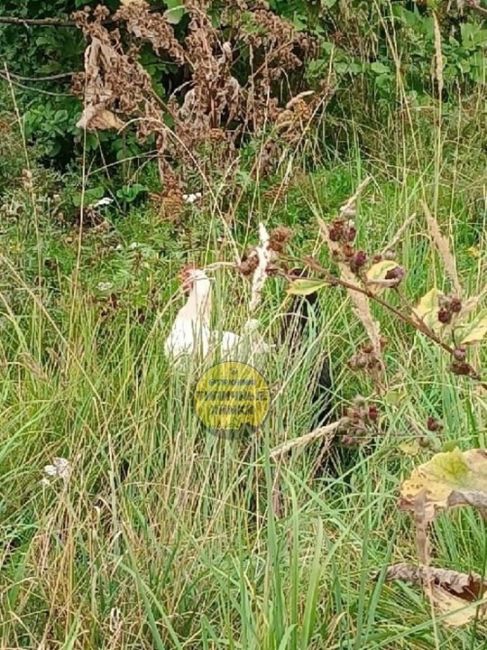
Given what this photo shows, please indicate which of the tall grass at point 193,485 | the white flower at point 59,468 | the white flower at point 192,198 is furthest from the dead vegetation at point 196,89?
the white flower at point 59,468

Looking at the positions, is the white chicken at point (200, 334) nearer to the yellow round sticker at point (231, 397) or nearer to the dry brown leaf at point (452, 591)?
the yellow round sticker at point (231, 397)

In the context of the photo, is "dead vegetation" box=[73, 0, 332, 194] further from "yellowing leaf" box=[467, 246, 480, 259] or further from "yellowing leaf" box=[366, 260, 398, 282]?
"yellowing leaf" box=[366, 260, 398, 282]

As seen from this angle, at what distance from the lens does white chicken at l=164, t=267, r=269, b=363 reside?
7.48ft

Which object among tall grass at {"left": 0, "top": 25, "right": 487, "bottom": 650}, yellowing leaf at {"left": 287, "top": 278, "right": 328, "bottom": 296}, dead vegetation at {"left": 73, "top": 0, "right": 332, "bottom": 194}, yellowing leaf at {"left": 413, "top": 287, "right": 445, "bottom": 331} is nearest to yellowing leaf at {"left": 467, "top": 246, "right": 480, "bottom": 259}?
tall grass at {"left": 0, "top": 25, "right": 487, "bottom": 650}

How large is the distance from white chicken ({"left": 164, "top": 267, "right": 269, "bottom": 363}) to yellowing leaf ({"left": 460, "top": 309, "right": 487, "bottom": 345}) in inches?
38.9

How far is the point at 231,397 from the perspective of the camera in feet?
7.10

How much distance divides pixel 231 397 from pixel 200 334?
18cm

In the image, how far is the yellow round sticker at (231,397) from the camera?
2.11 m

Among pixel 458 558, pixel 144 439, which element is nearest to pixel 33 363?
pixel 144 439

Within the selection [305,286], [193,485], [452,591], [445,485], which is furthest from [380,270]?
[193,485]

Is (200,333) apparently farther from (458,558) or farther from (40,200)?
(40,200)

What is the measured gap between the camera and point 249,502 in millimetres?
1990

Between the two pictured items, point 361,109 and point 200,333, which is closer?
point 200,333

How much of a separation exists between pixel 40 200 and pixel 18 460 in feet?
4.09
